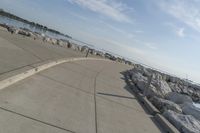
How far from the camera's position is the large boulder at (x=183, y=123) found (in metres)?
7.64

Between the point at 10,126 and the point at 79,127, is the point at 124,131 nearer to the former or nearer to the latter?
the point at 79,127

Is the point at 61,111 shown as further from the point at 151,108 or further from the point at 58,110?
the point at 151,108

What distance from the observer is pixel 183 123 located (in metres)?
8.00

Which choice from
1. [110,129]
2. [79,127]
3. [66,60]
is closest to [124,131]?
[110,129]

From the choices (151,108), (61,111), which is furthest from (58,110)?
(151,108)

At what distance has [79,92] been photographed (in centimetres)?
811

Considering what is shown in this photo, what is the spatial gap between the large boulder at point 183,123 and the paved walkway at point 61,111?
0.73m

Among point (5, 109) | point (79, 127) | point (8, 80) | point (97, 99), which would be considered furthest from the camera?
point (97, 99)

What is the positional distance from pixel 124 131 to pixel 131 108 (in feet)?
8.57

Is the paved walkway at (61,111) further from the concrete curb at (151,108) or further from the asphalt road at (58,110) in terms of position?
the concrete curb at (151,108)

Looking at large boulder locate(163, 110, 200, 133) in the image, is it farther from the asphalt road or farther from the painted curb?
the asphalt road

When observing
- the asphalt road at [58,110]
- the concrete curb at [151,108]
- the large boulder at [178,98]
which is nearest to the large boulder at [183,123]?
the concrete curb at [151,108]

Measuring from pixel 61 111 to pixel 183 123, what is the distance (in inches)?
151

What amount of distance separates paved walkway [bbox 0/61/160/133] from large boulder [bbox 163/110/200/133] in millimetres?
734
